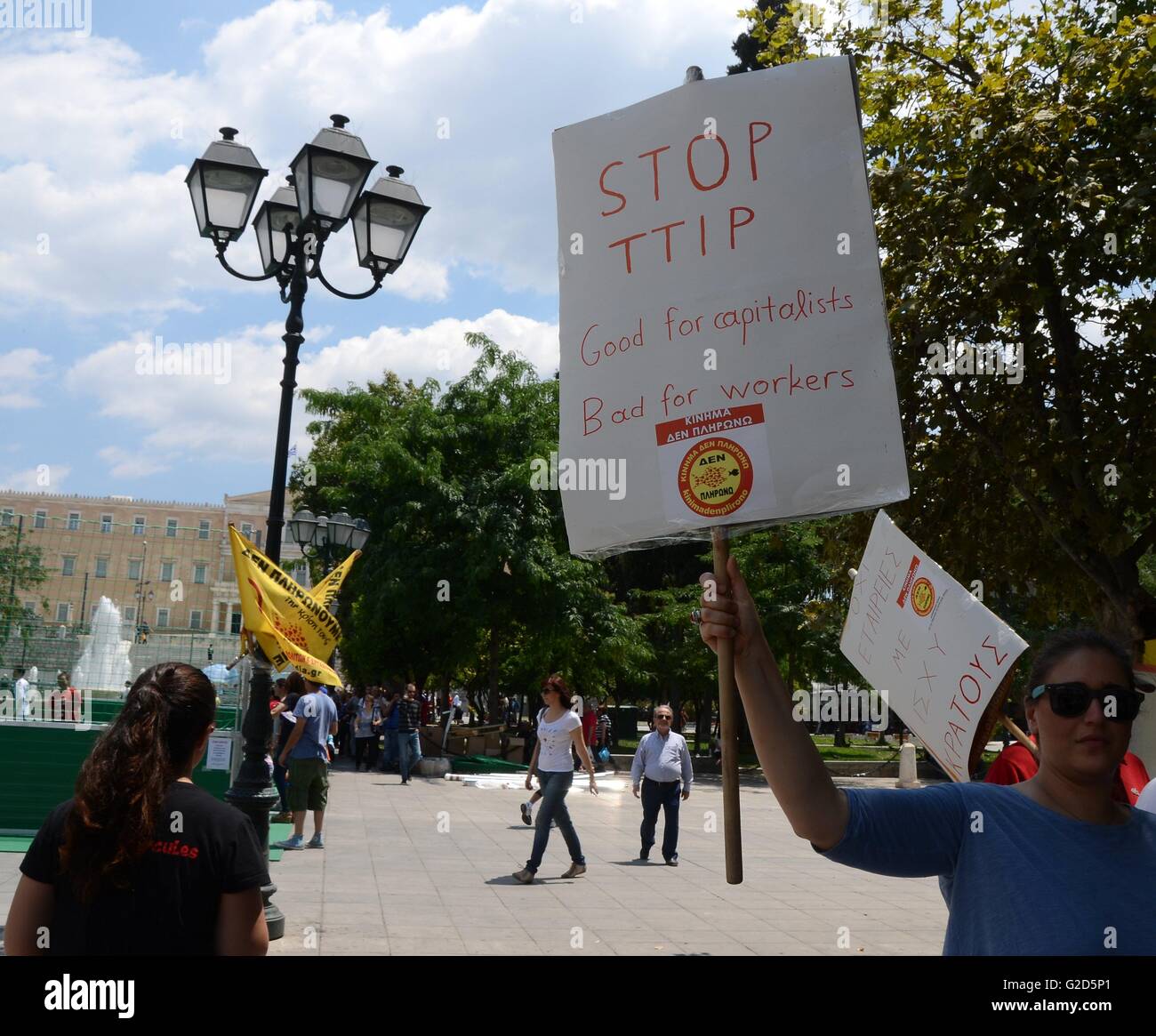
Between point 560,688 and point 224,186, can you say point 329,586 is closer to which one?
point 560,688

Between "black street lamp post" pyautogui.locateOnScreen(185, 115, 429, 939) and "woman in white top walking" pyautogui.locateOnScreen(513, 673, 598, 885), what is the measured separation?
111 inches

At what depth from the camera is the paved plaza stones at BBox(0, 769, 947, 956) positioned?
8.46 meters

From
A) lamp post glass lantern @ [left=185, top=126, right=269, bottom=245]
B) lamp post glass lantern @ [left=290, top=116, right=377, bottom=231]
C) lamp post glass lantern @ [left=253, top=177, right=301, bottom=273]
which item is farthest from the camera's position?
lamp post glass lantern @ [left=253, top=177, right=301, bottom=273]

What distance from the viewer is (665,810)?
42.0ft

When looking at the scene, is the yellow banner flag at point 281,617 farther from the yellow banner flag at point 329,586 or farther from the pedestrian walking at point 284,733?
the pedestrian walking at point 284,733

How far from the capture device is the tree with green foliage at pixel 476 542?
28109 millimetres

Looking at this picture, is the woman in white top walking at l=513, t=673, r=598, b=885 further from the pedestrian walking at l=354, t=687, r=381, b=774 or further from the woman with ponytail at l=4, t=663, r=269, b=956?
the pedestrian walking at l=354, t=687, r=381, b=774

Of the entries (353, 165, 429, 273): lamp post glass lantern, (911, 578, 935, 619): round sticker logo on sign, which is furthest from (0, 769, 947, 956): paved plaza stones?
(353, 165, 429, 273): lamp post glass lantern

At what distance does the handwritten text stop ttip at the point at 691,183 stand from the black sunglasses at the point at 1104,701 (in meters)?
1.34

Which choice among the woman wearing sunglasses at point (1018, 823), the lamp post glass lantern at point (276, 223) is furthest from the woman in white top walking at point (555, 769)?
the woman wearing sunglasses at point (1018, 823)

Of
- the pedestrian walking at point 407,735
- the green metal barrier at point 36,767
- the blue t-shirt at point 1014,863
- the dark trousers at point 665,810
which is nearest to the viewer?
the blue t-shirt at point 1014,863

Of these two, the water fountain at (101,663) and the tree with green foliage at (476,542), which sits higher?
the tree with green foliage at (476,542)

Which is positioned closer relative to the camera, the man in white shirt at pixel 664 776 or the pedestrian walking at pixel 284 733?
the man in white shirt at pixel 664 776
